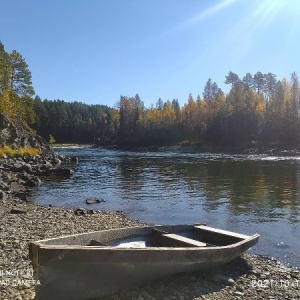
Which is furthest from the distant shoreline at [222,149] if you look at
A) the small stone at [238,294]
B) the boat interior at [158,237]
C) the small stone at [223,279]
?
the small stone at [238,294]

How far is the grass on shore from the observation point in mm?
57072

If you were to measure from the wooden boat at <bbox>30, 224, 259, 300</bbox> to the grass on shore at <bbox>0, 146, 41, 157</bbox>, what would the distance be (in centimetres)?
4980

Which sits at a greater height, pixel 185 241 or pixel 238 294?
pixel 185 241

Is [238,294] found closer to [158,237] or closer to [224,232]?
[224,232]

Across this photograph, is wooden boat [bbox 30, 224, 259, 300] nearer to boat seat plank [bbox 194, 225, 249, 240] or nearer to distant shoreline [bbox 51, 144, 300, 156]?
boat seat plank [bbox 194, 225, 249, 240]

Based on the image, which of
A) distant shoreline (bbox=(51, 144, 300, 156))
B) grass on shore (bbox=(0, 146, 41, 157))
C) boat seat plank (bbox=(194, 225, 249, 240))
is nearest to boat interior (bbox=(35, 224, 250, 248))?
boat seat plank (bbox=(194, 225, 249, 240))

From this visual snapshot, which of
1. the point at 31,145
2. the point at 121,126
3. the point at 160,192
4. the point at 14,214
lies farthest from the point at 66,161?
the point at 121,126

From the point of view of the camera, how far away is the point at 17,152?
6044 centimetres

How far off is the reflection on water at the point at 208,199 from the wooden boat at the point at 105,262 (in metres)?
5.12

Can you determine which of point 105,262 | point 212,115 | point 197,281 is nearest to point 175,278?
point 197,281

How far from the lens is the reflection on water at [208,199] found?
1858 centimetres

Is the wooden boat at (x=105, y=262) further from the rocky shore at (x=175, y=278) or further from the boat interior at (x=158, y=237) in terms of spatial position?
the rocky shore at (x=175, y=278)

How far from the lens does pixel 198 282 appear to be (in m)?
10.2

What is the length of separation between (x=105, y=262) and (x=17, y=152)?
2218 inches
